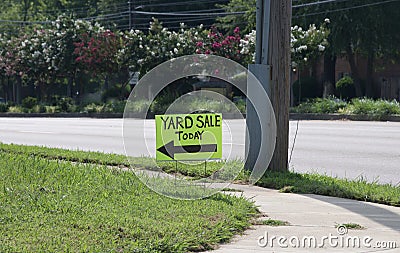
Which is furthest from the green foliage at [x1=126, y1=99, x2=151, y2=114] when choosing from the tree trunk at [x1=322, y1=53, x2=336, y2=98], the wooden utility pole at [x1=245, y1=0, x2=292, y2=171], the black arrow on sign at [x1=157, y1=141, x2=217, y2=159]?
the tree trunk at [x1=322, y1=53, x2=336, y2=98]

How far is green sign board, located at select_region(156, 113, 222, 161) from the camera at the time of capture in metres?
8.02

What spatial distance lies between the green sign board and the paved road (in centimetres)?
121

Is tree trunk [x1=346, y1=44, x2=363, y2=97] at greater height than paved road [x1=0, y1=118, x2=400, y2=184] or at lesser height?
greater

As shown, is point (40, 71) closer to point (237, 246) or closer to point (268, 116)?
point (268, 116)

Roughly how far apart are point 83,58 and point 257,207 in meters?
32.8

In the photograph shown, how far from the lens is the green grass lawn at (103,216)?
6152 millimetres

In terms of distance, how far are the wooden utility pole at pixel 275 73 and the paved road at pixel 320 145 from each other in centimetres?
169

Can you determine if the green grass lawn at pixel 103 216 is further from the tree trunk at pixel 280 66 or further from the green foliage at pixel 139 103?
the tree trunk at pixel 280 66

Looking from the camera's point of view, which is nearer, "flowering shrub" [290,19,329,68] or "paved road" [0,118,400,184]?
"paved road" [0,118,400,184]

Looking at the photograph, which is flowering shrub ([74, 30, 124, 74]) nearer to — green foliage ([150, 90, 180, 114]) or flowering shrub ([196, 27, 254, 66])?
flowering shrub ([196, 27, 254, 66])

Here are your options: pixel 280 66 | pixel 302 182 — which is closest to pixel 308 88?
pixel 280 66

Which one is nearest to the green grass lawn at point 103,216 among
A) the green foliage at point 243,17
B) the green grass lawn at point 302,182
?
the green grass lawn at point 302,182

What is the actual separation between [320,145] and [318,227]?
985cm

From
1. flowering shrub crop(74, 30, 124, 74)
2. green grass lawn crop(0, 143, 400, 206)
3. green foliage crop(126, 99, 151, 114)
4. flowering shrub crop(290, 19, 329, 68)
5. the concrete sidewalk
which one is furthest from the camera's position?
flowering shrub crop(74, 30, 124, 74)
